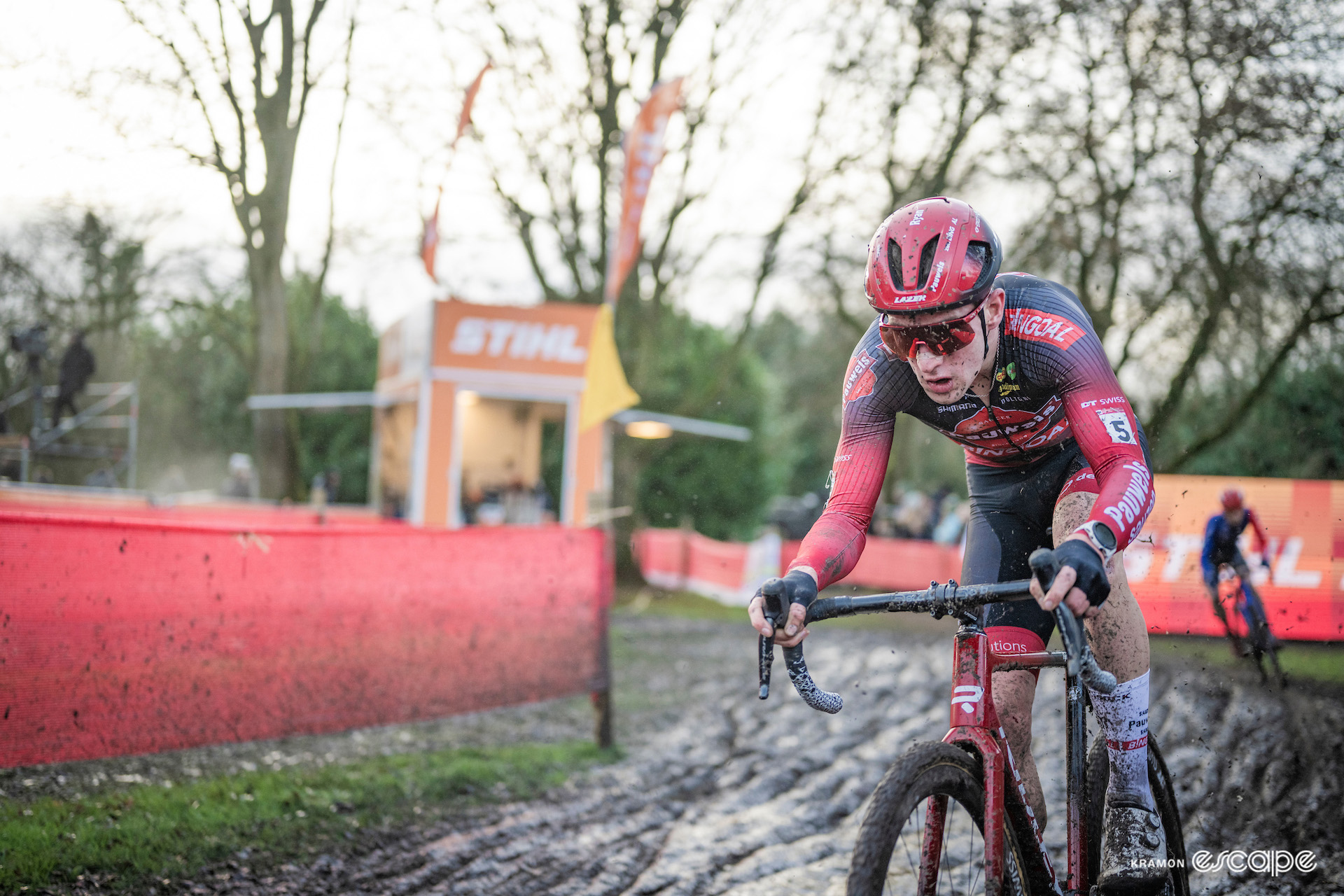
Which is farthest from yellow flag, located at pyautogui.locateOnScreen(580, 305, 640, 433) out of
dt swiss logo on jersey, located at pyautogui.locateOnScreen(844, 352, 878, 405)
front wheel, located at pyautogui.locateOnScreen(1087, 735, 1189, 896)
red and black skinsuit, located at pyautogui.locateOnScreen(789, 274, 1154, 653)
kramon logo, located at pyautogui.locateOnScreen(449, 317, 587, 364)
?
front wheel, located at pyautogui.locateOnScreen(1087, 735, 1189, 896)

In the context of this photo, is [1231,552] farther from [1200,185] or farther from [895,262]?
[895,262]

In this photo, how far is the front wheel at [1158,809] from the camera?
304 centimetres

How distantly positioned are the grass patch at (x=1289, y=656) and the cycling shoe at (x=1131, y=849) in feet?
25.3

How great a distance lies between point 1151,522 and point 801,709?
5830mm

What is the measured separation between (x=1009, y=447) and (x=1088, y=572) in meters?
1.00

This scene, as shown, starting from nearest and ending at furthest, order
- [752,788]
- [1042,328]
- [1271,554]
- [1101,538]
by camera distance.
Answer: [1101,538], [1042,328], [752,788], [1271,554]

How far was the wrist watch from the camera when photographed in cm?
238

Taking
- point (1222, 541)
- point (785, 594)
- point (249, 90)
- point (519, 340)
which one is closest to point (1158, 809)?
point (785, 594)

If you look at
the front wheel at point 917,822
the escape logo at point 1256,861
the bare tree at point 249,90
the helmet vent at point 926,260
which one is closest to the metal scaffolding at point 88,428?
the bare tree at point 249,90

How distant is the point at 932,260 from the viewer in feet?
8.78

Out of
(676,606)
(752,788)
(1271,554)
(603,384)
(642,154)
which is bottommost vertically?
(676,606)

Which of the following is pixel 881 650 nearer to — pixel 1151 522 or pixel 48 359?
pixel 1151 522

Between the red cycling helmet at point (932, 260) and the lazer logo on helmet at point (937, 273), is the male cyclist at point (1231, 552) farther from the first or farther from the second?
the lazer logo on helmet at point (937, 273)

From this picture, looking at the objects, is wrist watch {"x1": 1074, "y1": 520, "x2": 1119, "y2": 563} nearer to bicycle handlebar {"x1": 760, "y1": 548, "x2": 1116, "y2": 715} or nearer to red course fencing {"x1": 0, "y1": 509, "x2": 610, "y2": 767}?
bicycle handlebar {"x1": 760, "y1": 548, "x2": 1116, "y2": 715}
